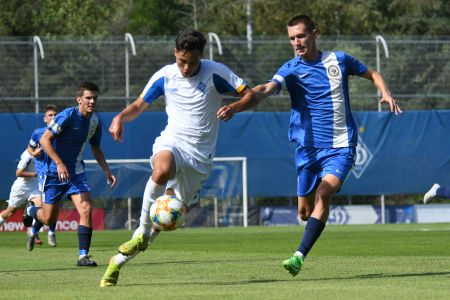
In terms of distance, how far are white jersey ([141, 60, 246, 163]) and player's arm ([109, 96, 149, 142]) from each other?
16 centimetres

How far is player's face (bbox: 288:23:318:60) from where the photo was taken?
1092 centimetres

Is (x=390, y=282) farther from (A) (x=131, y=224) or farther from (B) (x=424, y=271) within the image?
(A) (x=131, y=224)

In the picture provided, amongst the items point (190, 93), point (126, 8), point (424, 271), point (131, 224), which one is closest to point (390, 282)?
point (424, 271)

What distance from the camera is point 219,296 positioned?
852cm

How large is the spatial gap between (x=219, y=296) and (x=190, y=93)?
230 cm

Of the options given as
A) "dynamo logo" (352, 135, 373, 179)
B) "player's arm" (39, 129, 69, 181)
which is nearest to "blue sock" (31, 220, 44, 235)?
"player's arm" (39, 129, 69, 181)

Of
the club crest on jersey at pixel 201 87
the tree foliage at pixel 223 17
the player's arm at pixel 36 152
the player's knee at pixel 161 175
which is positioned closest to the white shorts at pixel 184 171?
the player's knee at pixel 161 175

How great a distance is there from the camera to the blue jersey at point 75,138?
554 inches

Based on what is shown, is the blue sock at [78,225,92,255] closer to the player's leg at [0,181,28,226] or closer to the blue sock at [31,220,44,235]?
the blue sock at [31,220,44,235]

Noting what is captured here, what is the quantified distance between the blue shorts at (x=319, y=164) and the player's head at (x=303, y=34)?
3.11 feet

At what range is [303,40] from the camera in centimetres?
1099

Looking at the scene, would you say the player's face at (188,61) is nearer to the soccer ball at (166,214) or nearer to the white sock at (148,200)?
the white sock at (148,200)

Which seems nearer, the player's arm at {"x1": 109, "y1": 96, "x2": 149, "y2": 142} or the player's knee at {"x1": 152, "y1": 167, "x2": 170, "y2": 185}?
the player's arm at {"x1": 109, "y1": 96, "x2": 149, "y2": 142}

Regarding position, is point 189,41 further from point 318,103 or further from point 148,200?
point 318,103
